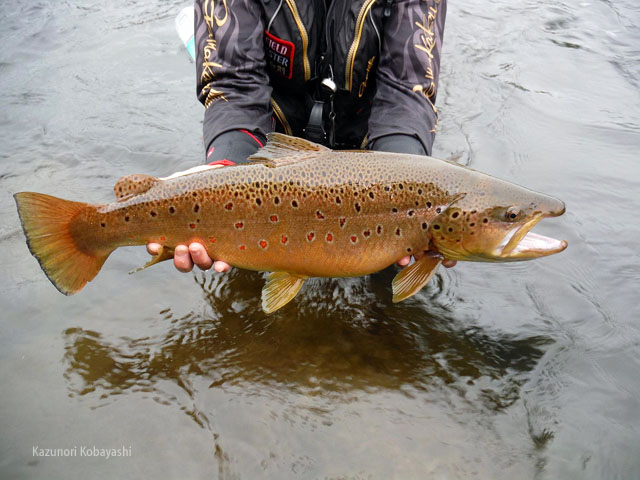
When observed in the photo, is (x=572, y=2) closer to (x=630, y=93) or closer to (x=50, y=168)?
(x=630, y=93)

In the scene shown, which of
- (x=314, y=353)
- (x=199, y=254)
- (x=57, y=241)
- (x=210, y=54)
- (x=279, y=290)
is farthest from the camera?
(x=210, y=54)

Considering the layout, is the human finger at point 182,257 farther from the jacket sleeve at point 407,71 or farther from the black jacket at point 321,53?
the jacket sleeve at point 407,71

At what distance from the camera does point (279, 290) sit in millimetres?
2768

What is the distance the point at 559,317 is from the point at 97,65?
5.63 m

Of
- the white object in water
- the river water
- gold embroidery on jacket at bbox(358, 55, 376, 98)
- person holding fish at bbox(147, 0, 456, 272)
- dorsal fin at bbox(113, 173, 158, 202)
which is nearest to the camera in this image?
the river water

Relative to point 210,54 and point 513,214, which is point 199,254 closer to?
point 513,214

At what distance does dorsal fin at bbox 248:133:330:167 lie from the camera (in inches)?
104

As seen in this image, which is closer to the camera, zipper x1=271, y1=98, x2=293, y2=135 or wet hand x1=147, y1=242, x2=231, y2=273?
wet hand x1=147, y1=242, x2=231, y2=273

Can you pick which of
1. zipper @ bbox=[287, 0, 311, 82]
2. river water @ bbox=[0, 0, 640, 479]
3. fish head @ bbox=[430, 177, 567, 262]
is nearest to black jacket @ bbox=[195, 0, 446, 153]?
zipper @ bbox=[287, 0, 311, 82]

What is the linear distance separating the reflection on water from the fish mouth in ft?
2.08

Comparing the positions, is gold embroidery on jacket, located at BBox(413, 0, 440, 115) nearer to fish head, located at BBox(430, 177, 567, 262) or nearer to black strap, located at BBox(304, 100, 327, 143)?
black strap, located at BBox(304, 100, 327, 143)

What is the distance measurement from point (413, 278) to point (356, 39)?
5.82ft

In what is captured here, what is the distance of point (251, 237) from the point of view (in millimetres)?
2645

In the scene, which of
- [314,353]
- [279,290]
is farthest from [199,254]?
[314,353]
